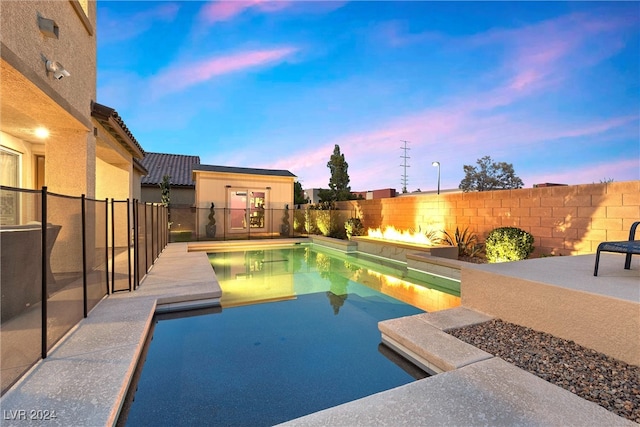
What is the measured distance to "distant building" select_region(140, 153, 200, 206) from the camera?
1798cm

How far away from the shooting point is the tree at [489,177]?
32.4 m

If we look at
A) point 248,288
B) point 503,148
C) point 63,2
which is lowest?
point 248,288

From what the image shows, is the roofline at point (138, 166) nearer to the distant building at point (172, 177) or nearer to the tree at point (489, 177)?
the distant building at point (172, 177)

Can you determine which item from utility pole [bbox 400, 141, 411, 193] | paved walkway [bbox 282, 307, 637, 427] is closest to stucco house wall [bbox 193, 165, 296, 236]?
paved walkway [bbox 282, 307, 637, 427]

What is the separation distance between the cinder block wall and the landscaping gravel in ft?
14.3

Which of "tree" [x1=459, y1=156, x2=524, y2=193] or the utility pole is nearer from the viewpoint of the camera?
"tree" [x1=459, y1=156, x2=524, y2=193]

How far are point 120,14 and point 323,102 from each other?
8.51 metres

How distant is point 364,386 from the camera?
106 inches

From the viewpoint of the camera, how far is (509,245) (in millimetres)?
6445

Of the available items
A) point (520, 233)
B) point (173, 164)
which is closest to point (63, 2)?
point (520, 233)

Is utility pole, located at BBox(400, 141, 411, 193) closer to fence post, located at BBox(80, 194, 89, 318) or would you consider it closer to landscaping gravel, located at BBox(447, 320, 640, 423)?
landscaping gravel, located at BBox(447, 320, 640, 423)

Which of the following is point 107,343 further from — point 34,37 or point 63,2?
point 63,2

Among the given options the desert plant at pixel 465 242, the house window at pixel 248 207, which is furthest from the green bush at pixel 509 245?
the house window at pixel 248 207

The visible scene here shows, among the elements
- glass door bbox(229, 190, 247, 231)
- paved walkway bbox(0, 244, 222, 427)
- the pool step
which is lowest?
the pool step
